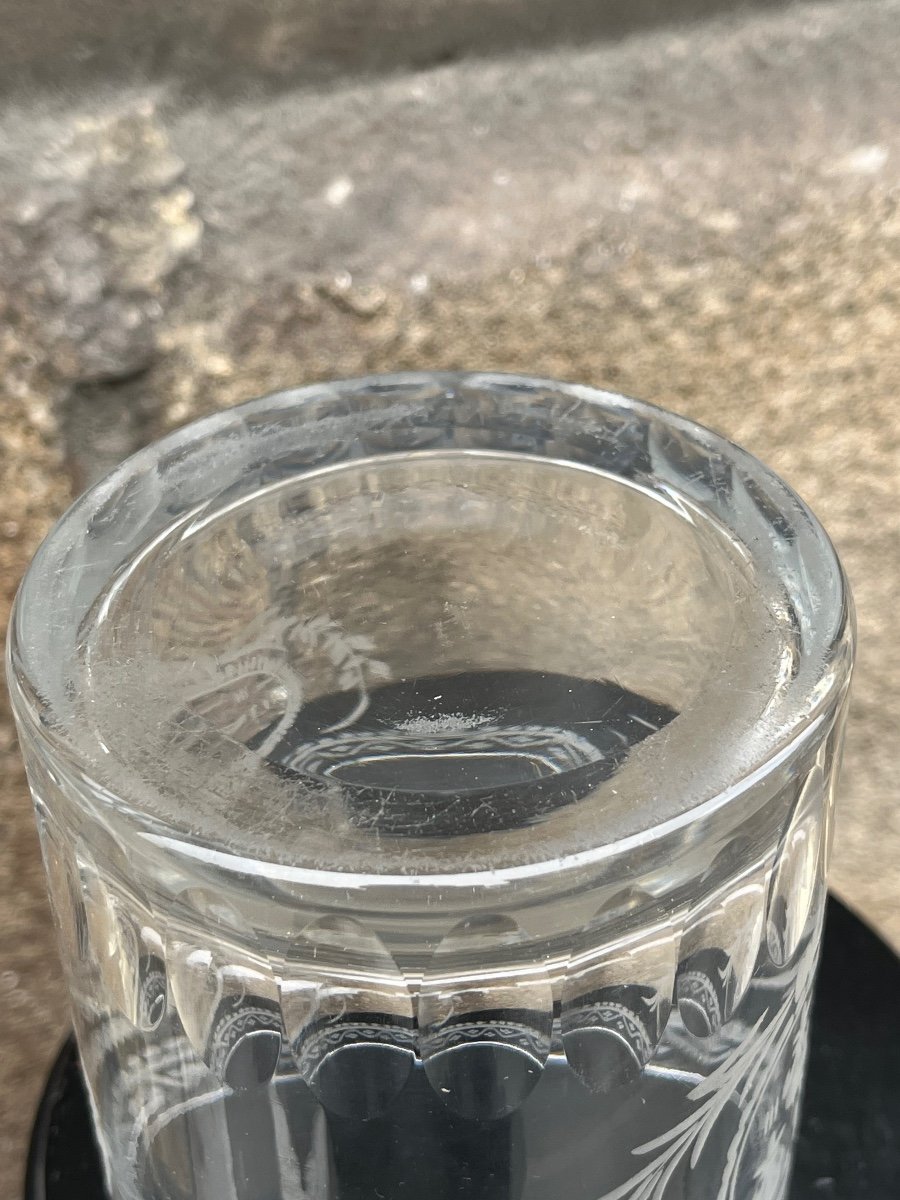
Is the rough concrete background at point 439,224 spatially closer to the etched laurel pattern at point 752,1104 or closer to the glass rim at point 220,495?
the glass rim at point 220,495

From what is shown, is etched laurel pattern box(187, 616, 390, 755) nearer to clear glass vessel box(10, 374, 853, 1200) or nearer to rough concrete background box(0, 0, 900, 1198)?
clear glass vessel box(10, 374, 853, 1200)

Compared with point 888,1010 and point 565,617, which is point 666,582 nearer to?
point 565,617

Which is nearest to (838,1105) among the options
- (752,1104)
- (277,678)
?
(752,1104)

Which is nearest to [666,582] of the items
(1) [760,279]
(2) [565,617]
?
(2) [565,617]

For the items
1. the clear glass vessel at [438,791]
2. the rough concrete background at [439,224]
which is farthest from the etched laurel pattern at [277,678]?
the rough concrete background at [439,224]

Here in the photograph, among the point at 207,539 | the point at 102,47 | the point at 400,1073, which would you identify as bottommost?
the point at 400,1073

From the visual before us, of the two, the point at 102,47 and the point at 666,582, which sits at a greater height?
the point at 102,47

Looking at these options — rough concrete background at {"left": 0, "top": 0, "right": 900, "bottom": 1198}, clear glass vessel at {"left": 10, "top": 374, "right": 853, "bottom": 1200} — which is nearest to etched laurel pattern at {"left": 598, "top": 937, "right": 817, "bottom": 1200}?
clear glass vessel at {"left": 10, "top": 374, "right": 853, "bottom": 1200}
